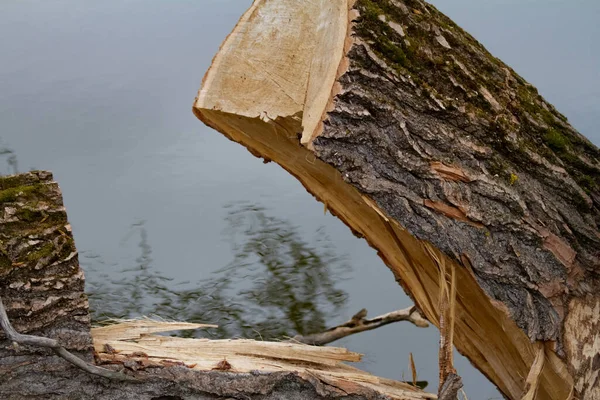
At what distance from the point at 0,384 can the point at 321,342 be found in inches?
39.5

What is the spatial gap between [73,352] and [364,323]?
1.03 m

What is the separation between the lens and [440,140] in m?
1.18

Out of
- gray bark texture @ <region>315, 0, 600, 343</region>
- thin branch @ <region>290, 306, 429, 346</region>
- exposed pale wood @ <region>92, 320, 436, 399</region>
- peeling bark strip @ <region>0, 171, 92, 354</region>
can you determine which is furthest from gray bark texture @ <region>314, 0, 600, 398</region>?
thin branch @ <region>290, 306, 429, 346</region>

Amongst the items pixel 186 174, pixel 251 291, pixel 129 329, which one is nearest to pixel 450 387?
pixel 129 329

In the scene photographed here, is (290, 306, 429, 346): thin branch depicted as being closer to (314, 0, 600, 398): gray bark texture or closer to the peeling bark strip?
(314, 0, 600, 398): gray bark texture

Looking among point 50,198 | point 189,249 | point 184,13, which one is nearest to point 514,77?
point 50,198

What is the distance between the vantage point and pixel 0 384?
121 cm

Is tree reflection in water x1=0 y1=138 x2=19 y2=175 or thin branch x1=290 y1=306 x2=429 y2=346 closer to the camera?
thin branch x1=290 y1=306 x2=429 y2=346

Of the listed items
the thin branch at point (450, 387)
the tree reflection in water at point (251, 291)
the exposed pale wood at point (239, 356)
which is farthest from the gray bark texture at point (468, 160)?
the tree reflection in water at point (251, 291)

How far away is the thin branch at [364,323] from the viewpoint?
80.7 inches

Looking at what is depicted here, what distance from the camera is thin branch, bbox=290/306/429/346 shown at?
2051mm

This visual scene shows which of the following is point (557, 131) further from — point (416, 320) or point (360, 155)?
point (416, 320)

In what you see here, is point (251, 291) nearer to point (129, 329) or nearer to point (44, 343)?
point (129, 329)

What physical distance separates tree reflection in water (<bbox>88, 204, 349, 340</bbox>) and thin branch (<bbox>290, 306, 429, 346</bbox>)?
0.29ft
